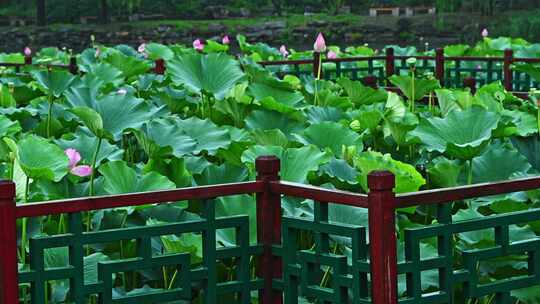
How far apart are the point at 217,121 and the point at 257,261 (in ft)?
6.29

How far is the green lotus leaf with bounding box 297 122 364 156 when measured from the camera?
167 inches

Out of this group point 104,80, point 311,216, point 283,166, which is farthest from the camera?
point 104,80

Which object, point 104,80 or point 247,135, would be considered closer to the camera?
point 247,135

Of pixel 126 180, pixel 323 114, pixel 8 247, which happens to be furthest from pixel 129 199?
pixel 323 114

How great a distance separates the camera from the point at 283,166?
3713 millimetres

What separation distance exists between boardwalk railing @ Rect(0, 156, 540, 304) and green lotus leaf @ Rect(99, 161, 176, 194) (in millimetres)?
250

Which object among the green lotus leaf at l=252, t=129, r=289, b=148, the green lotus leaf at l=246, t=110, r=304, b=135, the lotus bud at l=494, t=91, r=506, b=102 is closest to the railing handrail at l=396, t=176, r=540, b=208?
the green lotus leaf at l=252, t=129, r=289, b=148

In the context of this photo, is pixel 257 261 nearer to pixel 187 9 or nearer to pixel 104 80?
pixel 104 80

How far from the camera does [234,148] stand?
3984 mm

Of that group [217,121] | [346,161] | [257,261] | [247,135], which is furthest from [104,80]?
[257,261]

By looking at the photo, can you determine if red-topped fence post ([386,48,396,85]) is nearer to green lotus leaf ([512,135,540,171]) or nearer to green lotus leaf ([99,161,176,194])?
green lotus leaf ([512,135,540,171])

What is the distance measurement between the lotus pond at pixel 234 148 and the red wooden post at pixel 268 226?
0.08 meters

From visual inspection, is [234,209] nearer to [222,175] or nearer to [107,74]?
[222,175]

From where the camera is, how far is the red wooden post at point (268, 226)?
3229mm
